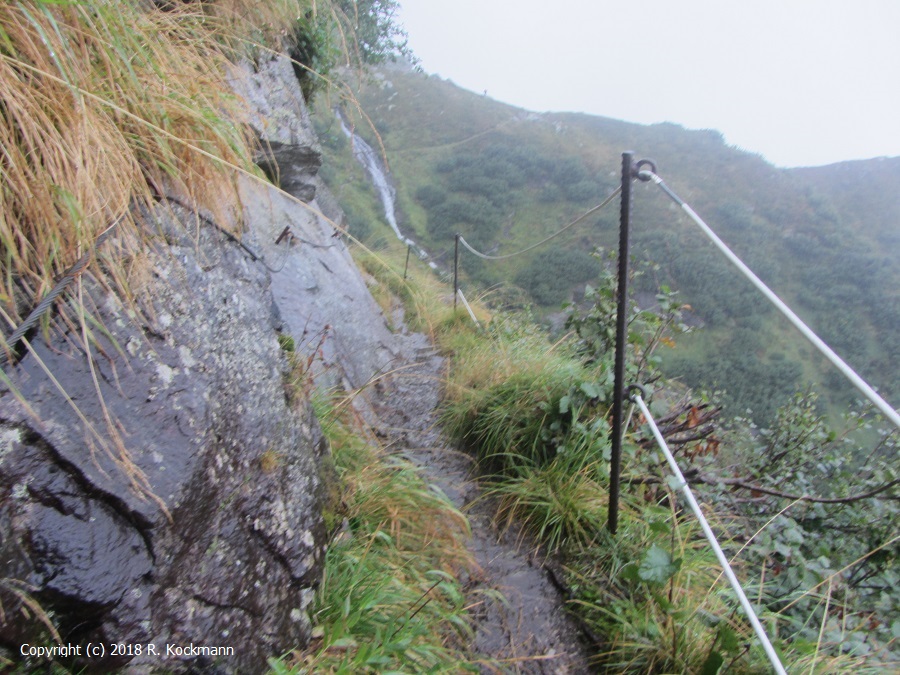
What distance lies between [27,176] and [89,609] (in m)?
1.07

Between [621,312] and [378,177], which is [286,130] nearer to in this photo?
[621,312]

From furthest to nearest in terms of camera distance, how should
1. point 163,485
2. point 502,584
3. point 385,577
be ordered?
point 502,584
point 385,577
point 163,485

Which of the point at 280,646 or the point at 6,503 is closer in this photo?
the point at 6,503

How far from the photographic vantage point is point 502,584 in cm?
231

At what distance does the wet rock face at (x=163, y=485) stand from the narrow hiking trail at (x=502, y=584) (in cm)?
83

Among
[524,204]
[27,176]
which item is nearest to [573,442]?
[27,176]

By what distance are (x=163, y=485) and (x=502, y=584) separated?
5.11 ft

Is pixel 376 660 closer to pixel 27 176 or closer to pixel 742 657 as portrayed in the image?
pixel 742 657

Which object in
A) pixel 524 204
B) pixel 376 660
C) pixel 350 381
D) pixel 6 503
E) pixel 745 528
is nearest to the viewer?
pixel 6 503

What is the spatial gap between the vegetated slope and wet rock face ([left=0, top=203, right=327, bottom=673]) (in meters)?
6.88

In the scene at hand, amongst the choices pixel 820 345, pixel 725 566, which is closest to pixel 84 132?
pixel 820 345

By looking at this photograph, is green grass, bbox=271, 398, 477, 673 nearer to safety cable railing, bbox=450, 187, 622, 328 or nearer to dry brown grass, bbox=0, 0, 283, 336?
dry brown grass, bbox=0, 0, 283, 336

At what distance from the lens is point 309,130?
506 centimetres

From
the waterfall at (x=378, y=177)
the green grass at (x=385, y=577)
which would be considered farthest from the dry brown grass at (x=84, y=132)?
the waterfall at (x=378, y=177)
